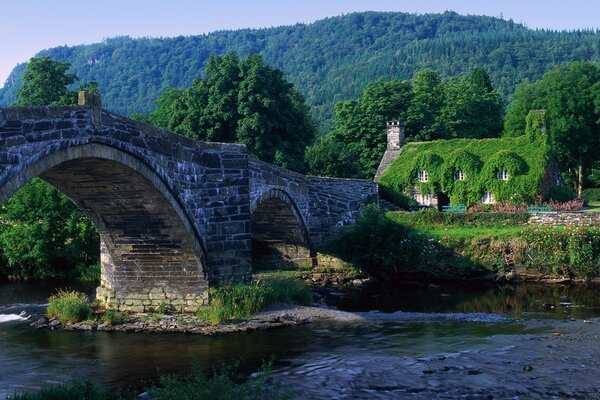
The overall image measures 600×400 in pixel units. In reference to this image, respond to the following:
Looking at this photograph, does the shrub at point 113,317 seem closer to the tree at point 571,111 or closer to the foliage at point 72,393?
the foliage at point 72,393

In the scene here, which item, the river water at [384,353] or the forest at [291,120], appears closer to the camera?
the river water at [384,353]

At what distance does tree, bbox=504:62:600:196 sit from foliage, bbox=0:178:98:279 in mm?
34353

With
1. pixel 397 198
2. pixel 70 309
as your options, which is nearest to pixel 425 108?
pixel 397 198

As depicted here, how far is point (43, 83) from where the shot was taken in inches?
1809

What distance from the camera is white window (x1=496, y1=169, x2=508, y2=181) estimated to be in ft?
144

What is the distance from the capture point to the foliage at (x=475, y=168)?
142 feet

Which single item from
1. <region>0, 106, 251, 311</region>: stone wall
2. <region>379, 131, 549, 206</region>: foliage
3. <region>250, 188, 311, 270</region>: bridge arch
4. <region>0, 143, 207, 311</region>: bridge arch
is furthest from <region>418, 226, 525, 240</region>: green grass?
<region>0, 143, 207, 311</region>: bridge arch

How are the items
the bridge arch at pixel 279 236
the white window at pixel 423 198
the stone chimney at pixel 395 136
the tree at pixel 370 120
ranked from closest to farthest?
the bridge arch at pixel 279 236 < the white window at pixel 423 198 < the stone chimney at pixel 395 136 < the tree at pixel 370 120

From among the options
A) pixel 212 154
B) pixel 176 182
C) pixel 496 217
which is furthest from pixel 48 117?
pixel 496 217

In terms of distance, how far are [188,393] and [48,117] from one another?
7833mm

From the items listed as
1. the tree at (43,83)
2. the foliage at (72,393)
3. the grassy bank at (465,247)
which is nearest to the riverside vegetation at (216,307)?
the foliage at (72,393)

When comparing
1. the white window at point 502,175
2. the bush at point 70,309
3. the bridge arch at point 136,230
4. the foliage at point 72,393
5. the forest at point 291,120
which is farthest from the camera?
the white window at point 502,175

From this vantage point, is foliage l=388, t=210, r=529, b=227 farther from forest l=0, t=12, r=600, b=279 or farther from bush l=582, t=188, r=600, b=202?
bush l=582, t=188, r=600, b=202

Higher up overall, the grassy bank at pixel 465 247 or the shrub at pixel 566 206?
the shrub at pixel 566 206
